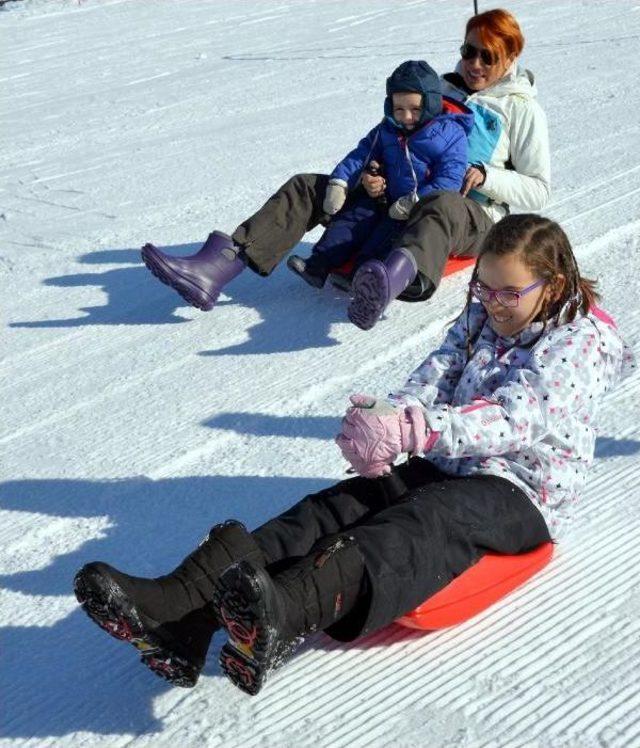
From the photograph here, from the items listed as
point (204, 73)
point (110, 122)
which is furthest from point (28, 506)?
point (204, 73)

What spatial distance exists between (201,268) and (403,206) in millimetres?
736

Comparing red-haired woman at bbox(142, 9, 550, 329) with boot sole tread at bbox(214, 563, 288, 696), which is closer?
boot sole tread at bbox(214, 563, 288, 696)

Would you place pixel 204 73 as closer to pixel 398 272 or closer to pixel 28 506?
pixel 398 272

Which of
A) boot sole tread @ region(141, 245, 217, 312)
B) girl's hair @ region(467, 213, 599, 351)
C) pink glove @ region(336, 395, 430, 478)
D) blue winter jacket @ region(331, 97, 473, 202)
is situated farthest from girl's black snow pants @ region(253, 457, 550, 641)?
blue winter jacket @ region(331, 97, 473, 202)

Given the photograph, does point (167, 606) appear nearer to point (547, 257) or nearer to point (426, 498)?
point (426, 498)

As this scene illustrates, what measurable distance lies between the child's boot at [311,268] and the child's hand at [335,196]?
0.57 ft

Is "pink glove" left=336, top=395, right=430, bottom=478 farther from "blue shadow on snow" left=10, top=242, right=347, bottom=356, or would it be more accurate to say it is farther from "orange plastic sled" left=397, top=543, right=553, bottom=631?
"blue shadow on snow" left=10, top=242, right=347, bottom=356

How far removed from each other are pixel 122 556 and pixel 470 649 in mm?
901

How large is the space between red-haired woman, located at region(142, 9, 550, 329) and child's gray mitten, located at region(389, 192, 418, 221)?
89 millimetres

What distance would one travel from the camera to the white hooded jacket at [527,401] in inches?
91.8

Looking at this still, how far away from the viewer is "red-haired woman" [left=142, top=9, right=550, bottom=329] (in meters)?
3.86

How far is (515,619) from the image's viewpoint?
2.36 m

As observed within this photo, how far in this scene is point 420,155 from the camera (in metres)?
4.23

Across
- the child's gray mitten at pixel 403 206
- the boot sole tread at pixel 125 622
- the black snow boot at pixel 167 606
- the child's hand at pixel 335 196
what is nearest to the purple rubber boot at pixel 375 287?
the child's gray mitten at pixel 403 206
